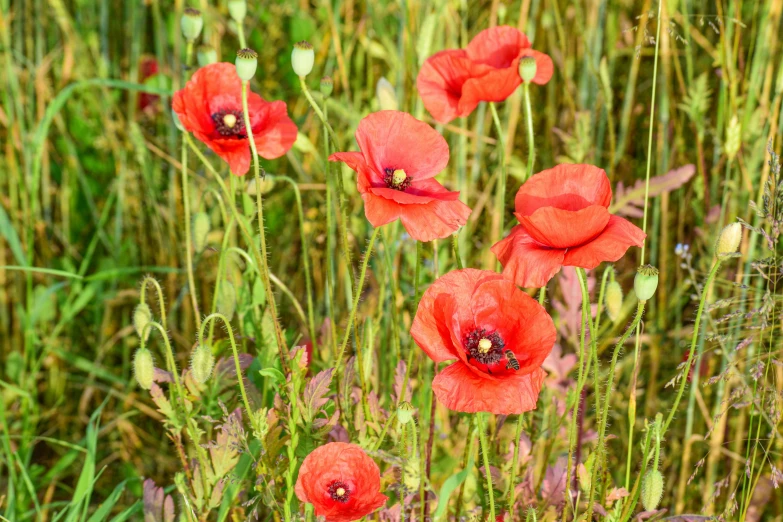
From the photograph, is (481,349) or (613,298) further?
(613,298)

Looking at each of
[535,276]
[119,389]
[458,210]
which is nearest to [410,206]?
[458,210]

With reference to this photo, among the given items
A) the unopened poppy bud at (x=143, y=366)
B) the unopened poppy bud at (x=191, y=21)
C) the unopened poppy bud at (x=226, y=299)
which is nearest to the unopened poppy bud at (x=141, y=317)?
the unopened poppy bud at (x=143, y=366)

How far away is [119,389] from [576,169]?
1.46m

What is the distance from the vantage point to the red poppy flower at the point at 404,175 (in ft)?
3.67

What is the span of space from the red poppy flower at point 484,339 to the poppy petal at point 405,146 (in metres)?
0.20

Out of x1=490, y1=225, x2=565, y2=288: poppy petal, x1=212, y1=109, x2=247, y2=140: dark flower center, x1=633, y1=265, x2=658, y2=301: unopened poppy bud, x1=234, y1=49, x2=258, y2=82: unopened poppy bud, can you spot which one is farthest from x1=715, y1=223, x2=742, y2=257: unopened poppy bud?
x1=212, y1=109, x2=247, y2=140: dark flower center

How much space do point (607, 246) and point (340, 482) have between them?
48 centimetres

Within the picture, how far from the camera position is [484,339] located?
1.17 m

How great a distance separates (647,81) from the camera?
7.79 ft

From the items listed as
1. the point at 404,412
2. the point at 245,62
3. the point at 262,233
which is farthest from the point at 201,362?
the point at 245,62

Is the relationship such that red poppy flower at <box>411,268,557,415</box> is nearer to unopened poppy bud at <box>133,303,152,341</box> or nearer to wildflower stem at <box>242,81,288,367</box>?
wildflower stem at <box>242,81,288,367</box>

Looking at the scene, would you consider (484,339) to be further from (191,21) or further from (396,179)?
(191,21)

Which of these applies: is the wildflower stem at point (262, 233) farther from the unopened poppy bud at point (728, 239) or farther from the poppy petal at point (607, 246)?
the unopened poppy bud at point (728, 239)

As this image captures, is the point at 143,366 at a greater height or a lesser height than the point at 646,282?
lesser
